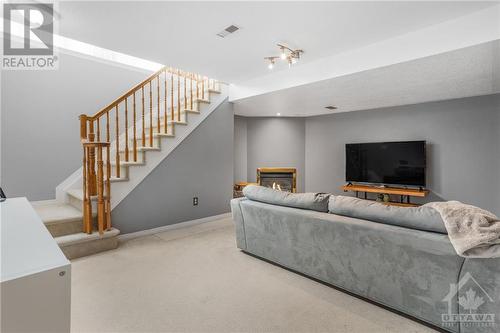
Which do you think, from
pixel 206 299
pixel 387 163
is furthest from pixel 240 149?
pixel 206 299

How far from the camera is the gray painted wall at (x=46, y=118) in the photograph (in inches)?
130

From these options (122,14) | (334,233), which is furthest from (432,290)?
(122,14)

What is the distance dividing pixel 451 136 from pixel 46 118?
6.38 metres

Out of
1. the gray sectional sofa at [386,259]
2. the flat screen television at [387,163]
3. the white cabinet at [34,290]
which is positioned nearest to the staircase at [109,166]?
the gray sectional sofa at [386,259]

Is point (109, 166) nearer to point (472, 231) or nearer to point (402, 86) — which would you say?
point (472, 231)

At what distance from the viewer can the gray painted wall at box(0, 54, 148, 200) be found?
331 centimetres

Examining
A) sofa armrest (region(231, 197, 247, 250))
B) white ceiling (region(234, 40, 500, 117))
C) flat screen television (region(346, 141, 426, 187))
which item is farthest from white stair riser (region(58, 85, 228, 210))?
flat screen television (region(346, 141, 426, 187))

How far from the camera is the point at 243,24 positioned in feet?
8.23

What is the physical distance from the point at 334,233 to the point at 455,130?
4.01m

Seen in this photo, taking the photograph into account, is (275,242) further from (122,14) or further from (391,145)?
(391,145)

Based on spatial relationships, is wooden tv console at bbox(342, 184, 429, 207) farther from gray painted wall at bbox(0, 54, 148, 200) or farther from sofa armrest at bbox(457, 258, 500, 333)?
gray painted wall at bbox(0, 54, 148, 200)

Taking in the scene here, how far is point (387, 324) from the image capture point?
5.68 feet

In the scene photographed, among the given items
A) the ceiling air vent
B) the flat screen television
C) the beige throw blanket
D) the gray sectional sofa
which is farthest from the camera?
the flat screen television

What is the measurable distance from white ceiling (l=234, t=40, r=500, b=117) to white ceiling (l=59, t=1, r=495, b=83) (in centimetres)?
42
